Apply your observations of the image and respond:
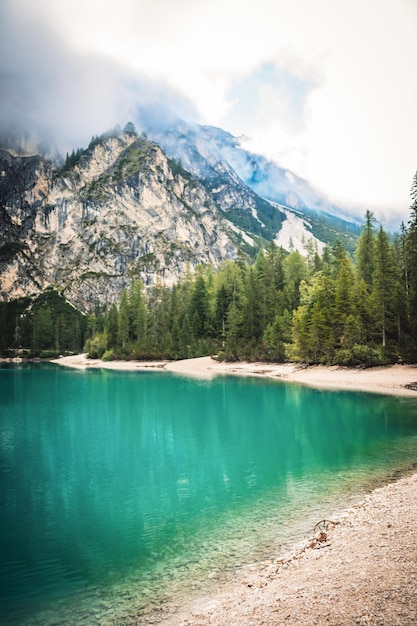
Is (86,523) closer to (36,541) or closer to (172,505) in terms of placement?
(36,541)

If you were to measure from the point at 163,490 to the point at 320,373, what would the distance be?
50.1 m

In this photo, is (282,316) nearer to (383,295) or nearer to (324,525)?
(383,295)

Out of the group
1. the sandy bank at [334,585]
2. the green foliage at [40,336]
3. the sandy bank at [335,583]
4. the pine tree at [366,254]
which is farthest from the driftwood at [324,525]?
the green foliage at [40,336]

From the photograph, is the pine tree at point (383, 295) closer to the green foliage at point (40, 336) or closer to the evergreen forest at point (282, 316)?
the evergreen forest at point (282, 316)

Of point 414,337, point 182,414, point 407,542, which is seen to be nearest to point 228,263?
point 414,337

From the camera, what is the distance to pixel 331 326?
6931 centimetres

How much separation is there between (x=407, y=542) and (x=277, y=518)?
6203 millimetres

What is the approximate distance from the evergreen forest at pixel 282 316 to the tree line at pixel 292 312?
195mm

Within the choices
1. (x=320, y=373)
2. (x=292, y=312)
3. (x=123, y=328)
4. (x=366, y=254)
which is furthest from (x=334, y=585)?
(x=123, y=328)

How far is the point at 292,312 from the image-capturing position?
3410 inches

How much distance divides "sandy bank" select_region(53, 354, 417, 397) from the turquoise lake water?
29.3 ft

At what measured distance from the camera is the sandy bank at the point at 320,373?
53562 mm

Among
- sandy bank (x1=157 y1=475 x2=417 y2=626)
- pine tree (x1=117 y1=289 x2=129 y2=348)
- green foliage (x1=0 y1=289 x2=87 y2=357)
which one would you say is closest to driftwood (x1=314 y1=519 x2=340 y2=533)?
sandy bank (x1=157 y1=475 x2=417 y2=626)

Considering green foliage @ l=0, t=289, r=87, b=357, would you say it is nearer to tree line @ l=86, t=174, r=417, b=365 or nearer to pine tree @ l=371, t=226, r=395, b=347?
tree line @ l=86, t=174, r=417, b=365
